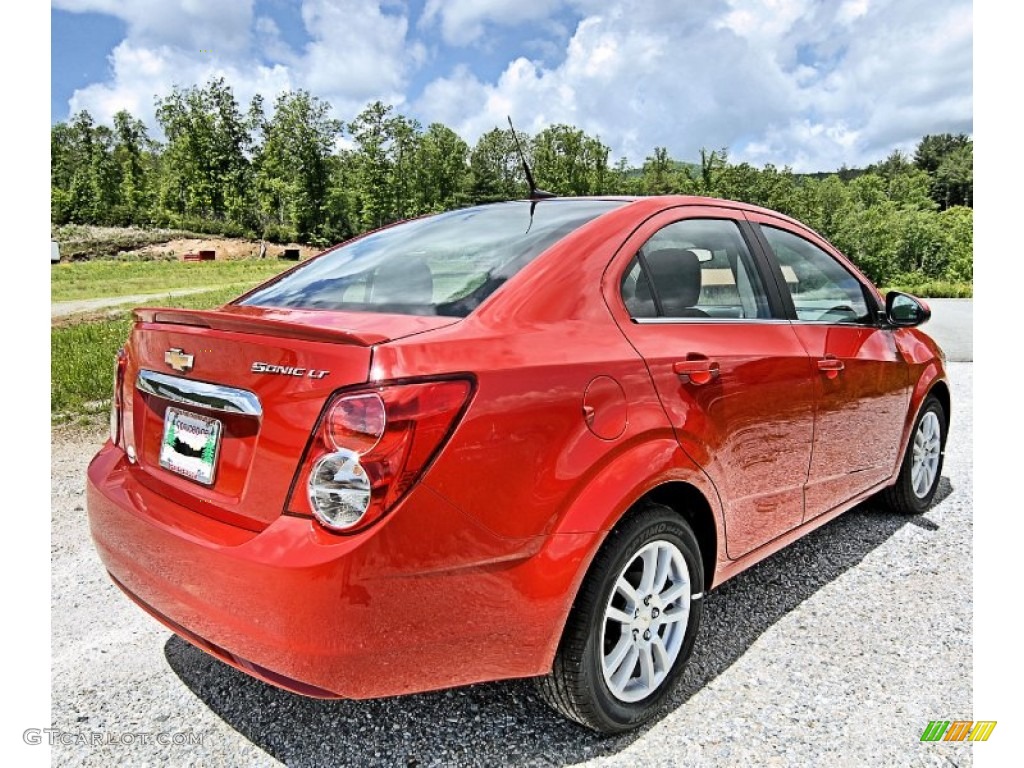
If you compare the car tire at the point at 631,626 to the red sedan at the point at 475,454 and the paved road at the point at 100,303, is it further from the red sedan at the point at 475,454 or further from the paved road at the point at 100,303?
the paved road at the point at 100,303

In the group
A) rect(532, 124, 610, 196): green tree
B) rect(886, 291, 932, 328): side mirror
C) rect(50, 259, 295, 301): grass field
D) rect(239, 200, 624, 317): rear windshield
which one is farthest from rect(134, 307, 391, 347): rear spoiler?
rect(532, 124, 610, 196): green tree

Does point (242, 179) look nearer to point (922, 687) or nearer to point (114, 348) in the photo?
point (114, 348)

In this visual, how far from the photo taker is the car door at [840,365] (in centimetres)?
308

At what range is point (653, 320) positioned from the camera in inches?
93.4

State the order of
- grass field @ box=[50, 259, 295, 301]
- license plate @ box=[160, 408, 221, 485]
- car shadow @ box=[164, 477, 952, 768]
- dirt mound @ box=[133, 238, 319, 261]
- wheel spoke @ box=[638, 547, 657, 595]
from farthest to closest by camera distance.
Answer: dirt mound @ box=[133, 238, 319, 261] < grass field @ box=[50, 259, 295, 301] < wheel spoke @ box=[638, 547, 657, 595] < car shadow @ box=[164, 477, 952, 768] < license plate @ box=[160, 408, 221, 485]

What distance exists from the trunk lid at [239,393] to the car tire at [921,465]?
10.8ft

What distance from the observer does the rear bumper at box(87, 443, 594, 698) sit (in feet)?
5.48

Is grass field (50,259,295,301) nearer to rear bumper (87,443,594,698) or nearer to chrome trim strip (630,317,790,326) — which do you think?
rear bumper (87,443,594,698)

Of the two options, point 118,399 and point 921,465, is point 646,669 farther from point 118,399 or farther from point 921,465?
point 921,465

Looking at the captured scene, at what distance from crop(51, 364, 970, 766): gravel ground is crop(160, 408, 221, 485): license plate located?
35.1 inches

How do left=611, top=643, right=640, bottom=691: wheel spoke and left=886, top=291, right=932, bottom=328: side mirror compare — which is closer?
left=611, top=643, right=640, bottom=691: wheel spoke

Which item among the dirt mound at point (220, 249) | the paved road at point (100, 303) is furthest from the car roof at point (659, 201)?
the dirt mound at point (220, 249)

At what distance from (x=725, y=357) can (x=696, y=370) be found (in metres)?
0.21

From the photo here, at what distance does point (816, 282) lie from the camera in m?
3.55
